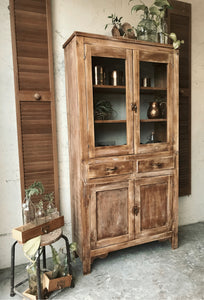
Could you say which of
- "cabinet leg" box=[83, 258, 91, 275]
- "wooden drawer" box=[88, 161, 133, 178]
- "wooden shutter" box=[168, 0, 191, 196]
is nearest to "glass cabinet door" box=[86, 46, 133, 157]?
"wooden drawer" box=[88, 161, 133, 178]

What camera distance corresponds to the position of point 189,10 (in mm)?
2908

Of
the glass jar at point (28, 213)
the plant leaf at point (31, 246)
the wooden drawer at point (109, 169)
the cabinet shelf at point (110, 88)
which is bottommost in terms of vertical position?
the plant leaf at point (31, 246)

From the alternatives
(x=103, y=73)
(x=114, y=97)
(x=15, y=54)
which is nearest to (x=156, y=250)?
(x=114, y=97)

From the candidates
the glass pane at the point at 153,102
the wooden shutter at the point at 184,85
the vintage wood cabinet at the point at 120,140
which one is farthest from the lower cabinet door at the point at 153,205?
the wooden shutter at the point at 184,85

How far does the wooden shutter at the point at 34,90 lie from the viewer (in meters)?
2.16

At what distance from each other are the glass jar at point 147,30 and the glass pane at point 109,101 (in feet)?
1.45

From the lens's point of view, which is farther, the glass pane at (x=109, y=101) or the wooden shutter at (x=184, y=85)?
the wooden shutter at (x=184, y=85)

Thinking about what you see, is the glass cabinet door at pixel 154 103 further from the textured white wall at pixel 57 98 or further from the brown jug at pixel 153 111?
the textured white wall at pixel 57 98

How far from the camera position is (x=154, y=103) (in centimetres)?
239

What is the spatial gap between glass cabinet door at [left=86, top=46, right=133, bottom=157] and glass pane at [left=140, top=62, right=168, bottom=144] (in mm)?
171

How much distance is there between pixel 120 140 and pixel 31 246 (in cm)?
118

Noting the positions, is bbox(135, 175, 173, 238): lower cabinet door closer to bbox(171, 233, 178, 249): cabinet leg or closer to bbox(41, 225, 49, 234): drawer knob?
bbox(171, 233, 178, 249): cabinet leg

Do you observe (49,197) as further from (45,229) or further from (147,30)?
(147,30)

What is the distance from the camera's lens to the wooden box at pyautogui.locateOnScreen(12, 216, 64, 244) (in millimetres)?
1721
